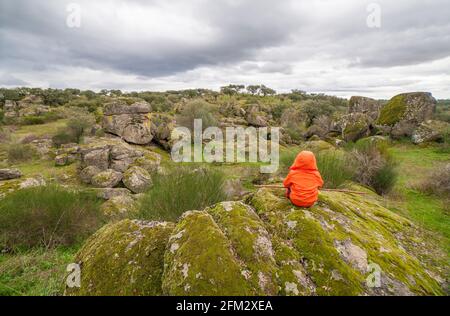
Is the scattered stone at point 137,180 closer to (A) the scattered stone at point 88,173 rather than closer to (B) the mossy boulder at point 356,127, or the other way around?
(A) the scattered stone at point 88,173

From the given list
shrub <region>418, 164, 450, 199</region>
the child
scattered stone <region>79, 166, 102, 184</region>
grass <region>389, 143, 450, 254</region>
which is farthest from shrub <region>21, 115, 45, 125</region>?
shrub <region>418, 164, 450, 199</region>

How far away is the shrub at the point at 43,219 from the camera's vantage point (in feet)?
19.5

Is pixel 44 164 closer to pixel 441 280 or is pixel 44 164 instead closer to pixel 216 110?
pixel 441 280

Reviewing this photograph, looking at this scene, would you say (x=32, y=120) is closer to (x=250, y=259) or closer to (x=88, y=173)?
(x=88, y=173)

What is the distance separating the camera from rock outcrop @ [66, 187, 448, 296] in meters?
2.10

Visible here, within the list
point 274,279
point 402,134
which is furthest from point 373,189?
point 402,134

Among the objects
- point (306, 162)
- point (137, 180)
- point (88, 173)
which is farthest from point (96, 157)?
point (306, 162)

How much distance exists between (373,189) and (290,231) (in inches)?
349

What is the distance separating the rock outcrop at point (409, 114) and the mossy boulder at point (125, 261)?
77.1ft

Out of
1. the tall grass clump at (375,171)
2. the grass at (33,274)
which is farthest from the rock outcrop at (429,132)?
the grass at (33,274)

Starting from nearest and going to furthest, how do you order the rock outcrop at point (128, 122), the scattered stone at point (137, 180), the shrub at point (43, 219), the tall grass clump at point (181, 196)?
the tall grass clump at point (181, 196) → the shrub at point (43, 219) → the scattered stone at point (137, 180) → the rock outcrop at point (128, 122)

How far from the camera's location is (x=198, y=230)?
246cm

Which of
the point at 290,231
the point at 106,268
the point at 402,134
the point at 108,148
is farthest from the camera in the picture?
the point at 402,134

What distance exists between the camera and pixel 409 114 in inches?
795
